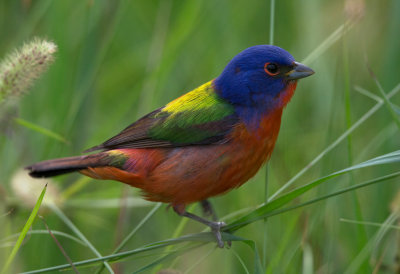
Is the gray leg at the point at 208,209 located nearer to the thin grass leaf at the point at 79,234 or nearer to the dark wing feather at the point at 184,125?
the dark wing feather at the point at 184,125

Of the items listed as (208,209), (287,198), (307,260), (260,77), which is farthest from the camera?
(208,209)

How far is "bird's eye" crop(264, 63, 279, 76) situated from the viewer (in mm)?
3400

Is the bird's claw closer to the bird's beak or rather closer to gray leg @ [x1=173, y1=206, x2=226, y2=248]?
gray leg @ [x1=173, y1=206, x2=226, y2=248]

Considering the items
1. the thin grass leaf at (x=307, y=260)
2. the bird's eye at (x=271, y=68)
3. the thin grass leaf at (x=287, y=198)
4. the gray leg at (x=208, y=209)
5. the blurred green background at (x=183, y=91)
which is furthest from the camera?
the gray leg at (x=208, y=209)

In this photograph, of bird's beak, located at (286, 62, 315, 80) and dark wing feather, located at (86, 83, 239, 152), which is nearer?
bird's beak, located at (286, 62, 315, 80)

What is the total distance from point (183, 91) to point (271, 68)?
130cm

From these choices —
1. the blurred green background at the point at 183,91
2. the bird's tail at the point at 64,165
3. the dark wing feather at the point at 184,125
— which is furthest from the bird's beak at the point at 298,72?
the bird's tail at the point at 64,165

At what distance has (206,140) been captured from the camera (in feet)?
11.1

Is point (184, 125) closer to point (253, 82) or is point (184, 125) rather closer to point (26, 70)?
point (253, 82)

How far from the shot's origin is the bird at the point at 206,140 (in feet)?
10.8

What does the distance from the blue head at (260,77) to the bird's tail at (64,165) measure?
77cm

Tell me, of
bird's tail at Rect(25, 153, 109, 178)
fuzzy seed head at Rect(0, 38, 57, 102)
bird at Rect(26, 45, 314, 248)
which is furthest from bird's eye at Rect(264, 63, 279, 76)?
fuzzy seed head at Rect(0, 38, 57, 102)

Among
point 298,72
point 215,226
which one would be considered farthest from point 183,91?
point 215,226

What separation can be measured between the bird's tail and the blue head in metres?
0.77
